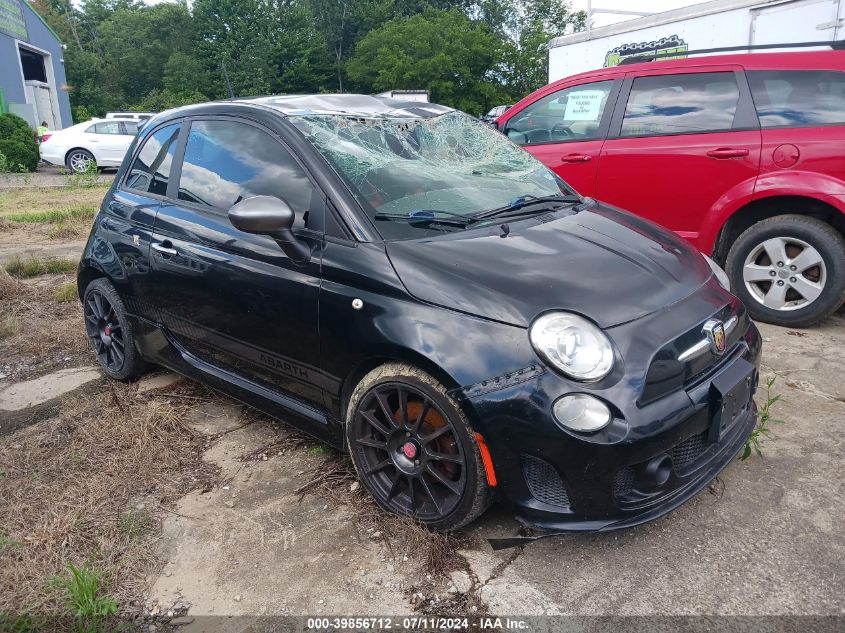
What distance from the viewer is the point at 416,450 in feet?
7.69

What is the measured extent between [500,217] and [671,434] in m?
1.16

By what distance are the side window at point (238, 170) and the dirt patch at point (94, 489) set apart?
1198 mm

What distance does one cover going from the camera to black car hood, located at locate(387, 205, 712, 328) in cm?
220

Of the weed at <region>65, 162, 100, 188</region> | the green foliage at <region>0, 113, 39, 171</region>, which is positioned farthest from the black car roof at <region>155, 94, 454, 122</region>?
the green foliage at <region>0, 113, 39, 171</region>

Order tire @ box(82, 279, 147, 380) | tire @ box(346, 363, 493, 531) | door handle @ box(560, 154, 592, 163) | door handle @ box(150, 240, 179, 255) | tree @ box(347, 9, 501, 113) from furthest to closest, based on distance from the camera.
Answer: tree @ box(347, 9, 501, 113) → door handle @ box(560, 154, 592, 163) → tire @ box(82, 279, 147, 380) → door handle @ box(150, 240, 179, 255) → tire @ box(346, 363, 493, 531)

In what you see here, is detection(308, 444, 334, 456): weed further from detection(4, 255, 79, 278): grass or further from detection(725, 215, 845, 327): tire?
detection(4, 255, 79, 278): grass

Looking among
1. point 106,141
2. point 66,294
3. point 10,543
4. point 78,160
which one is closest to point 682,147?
point 10,543

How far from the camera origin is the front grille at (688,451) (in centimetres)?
220

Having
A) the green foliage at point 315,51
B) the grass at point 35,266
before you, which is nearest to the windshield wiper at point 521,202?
the grass at point 35,266

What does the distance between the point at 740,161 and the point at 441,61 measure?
39.2 meters

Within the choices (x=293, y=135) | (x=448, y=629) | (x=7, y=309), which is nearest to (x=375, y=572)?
(x=448, y=629)

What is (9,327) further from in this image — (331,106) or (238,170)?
(331,106)

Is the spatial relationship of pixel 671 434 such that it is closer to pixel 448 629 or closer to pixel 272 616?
pixel 448 629

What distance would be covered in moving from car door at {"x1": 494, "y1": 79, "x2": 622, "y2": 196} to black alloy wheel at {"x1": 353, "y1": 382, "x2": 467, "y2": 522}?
322 centimetres
